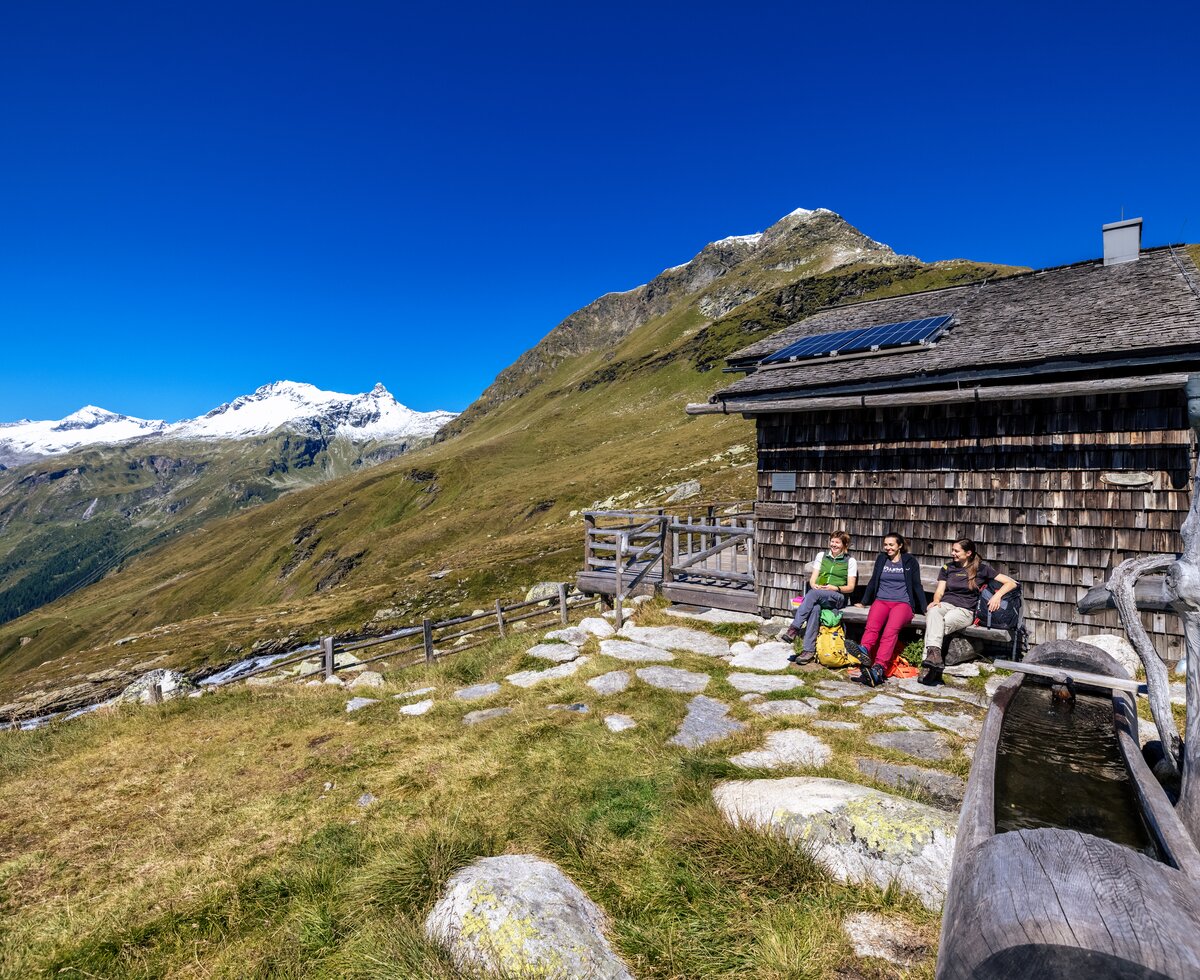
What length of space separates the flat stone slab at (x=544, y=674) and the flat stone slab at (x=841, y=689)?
3.70 m

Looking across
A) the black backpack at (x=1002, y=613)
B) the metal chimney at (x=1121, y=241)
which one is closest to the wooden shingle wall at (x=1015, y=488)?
the black backpack at (x=1002, y=613)

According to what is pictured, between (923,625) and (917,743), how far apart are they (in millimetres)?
3271

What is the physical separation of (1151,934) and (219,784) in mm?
7825

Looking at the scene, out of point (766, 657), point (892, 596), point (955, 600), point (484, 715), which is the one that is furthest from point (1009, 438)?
point (484, 715)

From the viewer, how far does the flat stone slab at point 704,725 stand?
21.2ft

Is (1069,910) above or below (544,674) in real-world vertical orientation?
above

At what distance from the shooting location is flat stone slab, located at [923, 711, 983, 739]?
6285 millimetres

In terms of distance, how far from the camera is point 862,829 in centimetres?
408

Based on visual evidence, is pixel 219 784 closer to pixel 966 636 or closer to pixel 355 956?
pixel 355 956

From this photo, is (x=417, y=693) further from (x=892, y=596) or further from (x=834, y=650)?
(x=892, y=596)

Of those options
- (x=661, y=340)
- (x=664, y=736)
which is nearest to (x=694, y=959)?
(x=664, y=736)

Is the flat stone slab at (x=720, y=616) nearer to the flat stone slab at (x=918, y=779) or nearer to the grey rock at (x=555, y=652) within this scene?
the grey rock at (x=555, y=652)

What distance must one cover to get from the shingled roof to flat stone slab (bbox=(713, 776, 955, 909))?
7752 millimetres

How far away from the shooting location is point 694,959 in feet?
11.1
